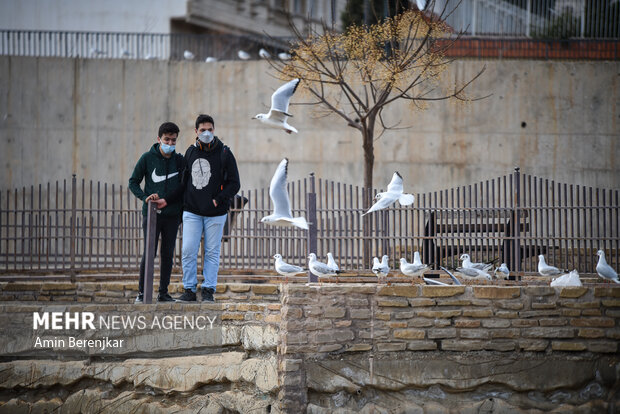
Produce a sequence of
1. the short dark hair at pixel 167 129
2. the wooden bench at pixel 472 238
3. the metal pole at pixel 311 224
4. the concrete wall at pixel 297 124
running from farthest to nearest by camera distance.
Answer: the concrete wall at pixel 297 124, the wooden bench at pixel 472 238, the metal pole at pixel 311 224, the short dark hair at pixel 167 129

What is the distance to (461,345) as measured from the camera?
9.43 metres

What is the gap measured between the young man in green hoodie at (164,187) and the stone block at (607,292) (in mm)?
4444

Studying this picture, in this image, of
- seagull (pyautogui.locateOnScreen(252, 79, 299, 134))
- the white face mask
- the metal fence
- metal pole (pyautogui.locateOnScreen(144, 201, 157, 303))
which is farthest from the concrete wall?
metal pole (pyautogui.locateOnScreen(144, 201, 157, 303))

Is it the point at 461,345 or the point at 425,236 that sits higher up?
the point at 425,236

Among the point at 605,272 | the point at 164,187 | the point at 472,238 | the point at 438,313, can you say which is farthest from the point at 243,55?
the point at 438,313

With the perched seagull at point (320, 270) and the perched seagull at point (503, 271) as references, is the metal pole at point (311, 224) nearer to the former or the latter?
the perched seagull at point (320, 270)

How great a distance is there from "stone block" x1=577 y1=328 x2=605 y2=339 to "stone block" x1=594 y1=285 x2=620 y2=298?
1.15ft

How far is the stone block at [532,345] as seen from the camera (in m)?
9.38

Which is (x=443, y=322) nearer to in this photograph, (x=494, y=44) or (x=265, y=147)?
(x=265, y=147)

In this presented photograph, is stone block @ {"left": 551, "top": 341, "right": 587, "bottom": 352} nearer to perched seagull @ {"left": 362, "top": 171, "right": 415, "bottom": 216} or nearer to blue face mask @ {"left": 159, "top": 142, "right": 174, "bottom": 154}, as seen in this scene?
perched seagull @ {"left": 362, "top": 171, "right": 415, "bottom": 216}

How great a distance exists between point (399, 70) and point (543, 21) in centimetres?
1029

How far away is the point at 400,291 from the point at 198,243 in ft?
7.43

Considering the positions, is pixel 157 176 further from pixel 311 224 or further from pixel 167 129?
pixel 311 224

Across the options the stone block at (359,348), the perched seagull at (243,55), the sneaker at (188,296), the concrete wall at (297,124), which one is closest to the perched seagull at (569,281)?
the stone block at (359,348)
